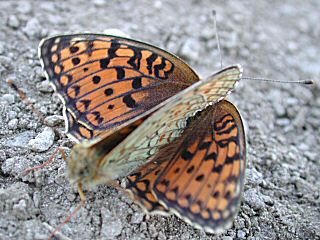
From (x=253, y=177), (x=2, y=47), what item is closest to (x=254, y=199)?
(x=253, y=177)

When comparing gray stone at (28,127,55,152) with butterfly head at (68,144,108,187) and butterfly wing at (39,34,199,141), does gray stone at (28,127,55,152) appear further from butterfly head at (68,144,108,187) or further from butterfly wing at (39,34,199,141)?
butterfly head at (68,144,108,187)

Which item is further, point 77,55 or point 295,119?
point 295,119

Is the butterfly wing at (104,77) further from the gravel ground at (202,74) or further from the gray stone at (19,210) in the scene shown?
the gray stone at (19,210)

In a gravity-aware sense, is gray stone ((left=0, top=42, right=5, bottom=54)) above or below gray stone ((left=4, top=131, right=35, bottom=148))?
above

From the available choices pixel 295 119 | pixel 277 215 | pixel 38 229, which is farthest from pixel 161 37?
pixel 38 229

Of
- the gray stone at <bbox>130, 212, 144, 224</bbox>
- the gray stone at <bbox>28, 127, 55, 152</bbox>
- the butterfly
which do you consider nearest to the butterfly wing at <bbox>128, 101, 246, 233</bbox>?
the butterfly

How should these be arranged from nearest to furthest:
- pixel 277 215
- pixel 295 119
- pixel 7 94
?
pixel 277 215, pixel 7 94, pixel 295 119

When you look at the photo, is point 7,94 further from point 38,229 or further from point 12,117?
point 38,229
